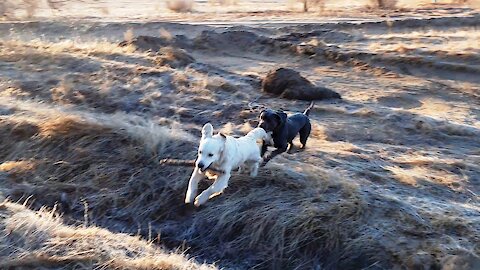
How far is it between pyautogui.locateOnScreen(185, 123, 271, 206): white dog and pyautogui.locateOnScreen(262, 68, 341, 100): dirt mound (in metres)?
5.25

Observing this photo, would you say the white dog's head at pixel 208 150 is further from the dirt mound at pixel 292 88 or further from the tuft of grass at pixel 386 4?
the tuft of grass at pixel 386 4

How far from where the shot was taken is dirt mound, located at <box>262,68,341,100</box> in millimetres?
11828

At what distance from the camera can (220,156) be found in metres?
5.90

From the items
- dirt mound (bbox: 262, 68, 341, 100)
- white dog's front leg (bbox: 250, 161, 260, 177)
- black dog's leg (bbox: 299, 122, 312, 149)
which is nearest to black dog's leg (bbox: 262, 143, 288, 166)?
white dog's front leg (bbox: 250, 161, 260, 177)

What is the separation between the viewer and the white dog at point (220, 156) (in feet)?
18.5

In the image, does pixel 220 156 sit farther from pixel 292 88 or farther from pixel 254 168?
pixel 292 88

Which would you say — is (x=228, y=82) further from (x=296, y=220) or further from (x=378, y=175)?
(x=296, y=220)

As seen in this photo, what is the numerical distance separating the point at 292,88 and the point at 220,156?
6.25 metres

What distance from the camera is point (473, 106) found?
11969 mm

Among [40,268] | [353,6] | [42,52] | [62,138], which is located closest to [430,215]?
[40,268]

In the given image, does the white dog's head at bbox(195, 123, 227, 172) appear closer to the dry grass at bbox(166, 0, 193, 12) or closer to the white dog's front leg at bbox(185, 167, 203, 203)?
the white dog's front leg at bbox(185, 167, 203, 203)

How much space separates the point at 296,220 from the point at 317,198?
0.41 meters

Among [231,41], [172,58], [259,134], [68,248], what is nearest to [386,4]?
[231,41]

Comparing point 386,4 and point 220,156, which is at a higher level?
point 220,156
